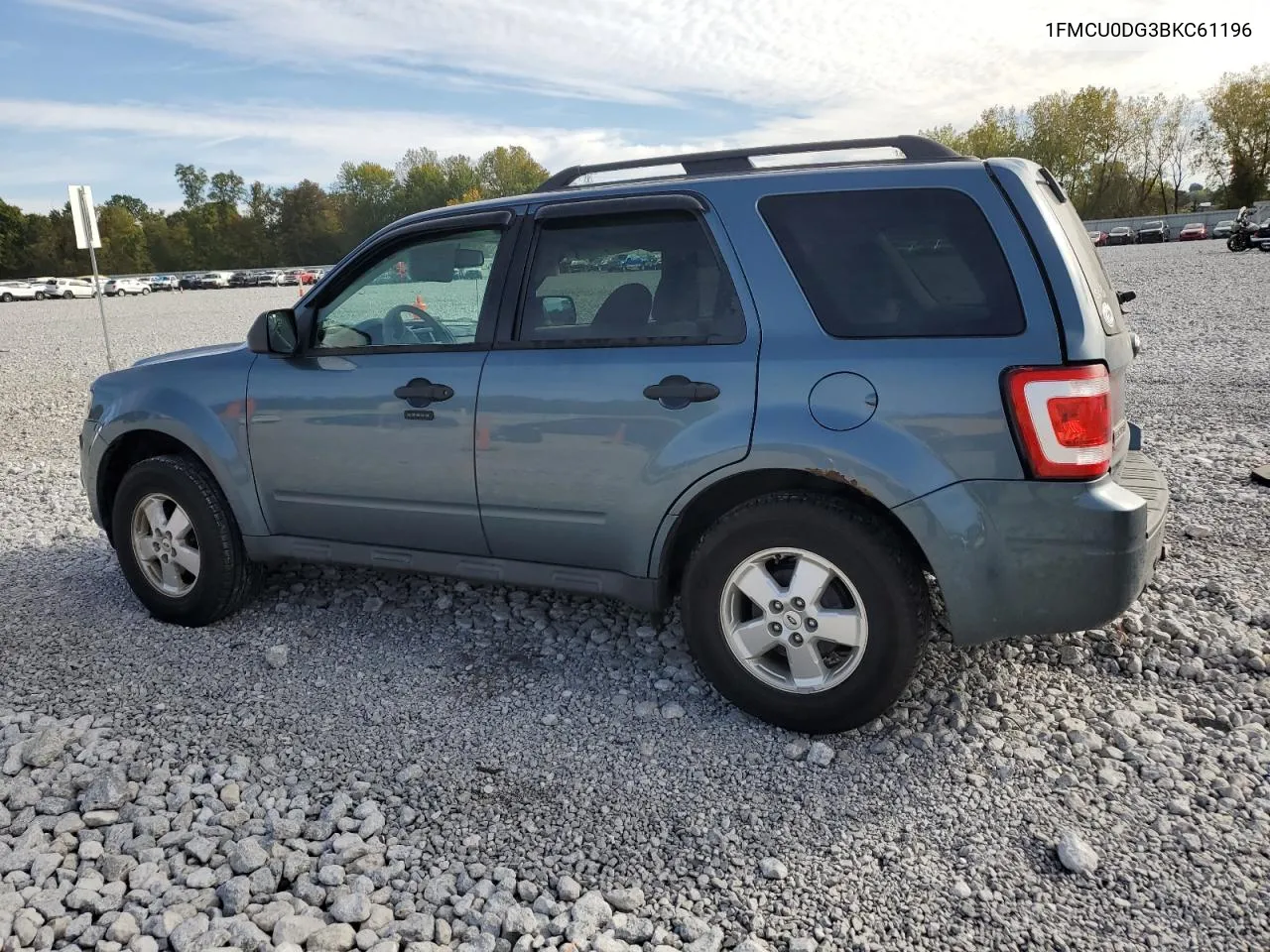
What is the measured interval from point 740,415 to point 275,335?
2.14 meters

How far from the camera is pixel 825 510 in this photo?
331cm

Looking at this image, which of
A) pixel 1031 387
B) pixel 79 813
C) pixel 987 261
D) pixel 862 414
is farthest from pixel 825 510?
pixel 79 813

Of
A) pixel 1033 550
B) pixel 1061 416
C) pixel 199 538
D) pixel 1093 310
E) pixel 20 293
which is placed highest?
pixel 20 293

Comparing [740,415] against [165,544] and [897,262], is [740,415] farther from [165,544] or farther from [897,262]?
[165,544]

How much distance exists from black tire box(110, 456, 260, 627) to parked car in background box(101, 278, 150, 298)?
212 ft

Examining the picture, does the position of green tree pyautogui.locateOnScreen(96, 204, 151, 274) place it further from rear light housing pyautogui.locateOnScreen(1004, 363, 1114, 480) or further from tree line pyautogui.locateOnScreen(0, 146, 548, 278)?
rear light housing pyautogui.locateOnScreen(1004, 363, 1114, 480)

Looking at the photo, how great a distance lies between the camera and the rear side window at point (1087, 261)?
129 inches

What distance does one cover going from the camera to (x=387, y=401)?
161 inches

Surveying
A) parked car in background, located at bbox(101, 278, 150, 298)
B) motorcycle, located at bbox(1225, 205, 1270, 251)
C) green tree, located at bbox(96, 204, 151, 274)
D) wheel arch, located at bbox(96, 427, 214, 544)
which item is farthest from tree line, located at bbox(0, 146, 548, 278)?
wheel arch, located at bbox(96, 427, 214, 544)

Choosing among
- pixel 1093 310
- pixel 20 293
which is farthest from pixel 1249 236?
pixel 20 293

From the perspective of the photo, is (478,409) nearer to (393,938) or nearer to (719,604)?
(719,604)

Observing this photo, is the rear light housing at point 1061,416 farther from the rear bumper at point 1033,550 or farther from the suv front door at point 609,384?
the suv front door at point 609,384

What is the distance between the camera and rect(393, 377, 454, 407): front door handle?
3.95 meters

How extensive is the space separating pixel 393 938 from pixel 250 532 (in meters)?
2.45
